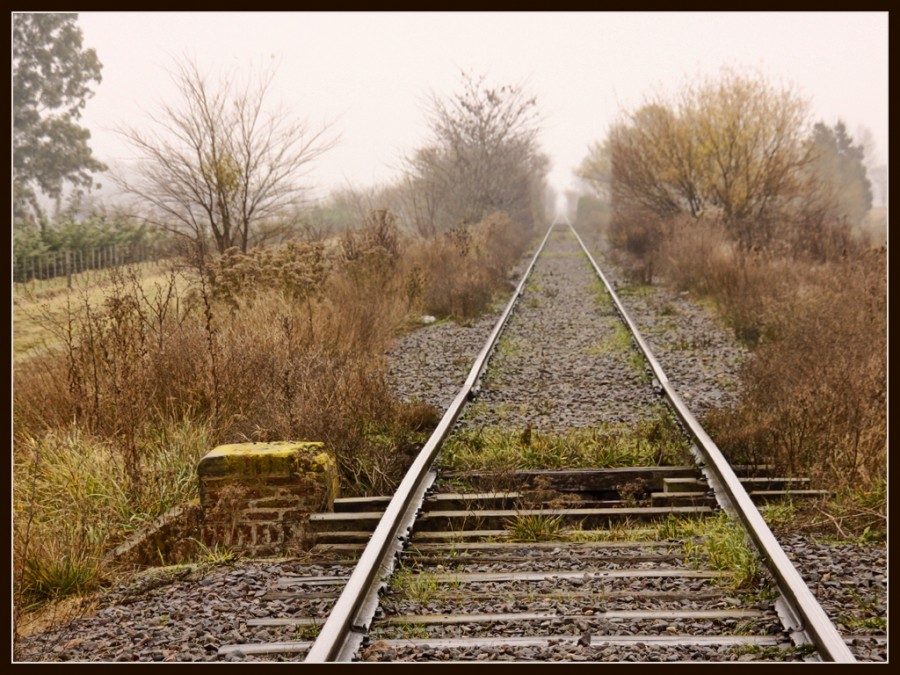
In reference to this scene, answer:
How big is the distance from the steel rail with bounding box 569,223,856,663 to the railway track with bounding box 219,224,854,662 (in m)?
0.01

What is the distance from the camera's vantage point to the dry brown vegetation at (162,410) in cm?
532

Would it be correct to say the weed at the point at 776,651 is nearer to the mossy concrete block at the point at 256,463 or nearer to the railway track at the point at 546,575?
the railway track at the point at 546,575

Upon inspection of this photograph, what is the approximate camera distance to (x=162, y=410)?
22.6 feet

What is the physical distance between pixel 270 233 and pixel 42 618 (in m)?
10.9

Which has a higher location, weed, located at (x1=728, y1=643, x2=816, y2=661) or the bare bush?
the bare bush

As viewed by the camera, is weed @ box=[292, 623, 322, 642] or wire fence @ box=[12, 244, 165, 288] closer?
weed @ box=[292, 623, 322, 642]

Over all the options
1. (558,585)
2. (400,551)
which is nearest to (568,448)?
(400,551)

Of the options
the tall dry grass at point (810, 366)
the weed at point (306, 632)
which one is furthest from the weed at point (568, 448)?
the weed at point (306, 632)

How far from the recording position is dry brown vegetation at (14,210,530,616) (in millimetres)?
5316

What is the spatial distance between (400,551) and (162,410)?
3.17 m

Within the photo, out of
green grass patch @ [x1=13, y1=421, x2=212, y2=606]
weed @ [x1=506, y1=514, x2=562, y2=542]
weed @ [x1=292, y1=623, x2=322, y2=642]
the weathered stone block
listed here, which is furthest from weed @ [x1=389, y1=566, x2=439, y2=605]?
green grass patch @ [x1=13, y1=421, x2=212, y2=606]

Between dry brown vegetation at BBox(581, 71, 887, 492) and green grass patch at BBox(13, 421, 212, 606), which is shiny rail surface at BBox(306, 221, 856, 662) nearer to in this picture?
dry brown vegetation at BBox(581, 71, 887, 492)

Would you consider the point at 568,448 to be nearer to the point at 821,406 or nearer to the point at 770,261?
the point at 821,406

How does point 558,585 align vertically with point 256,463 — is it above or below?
below
